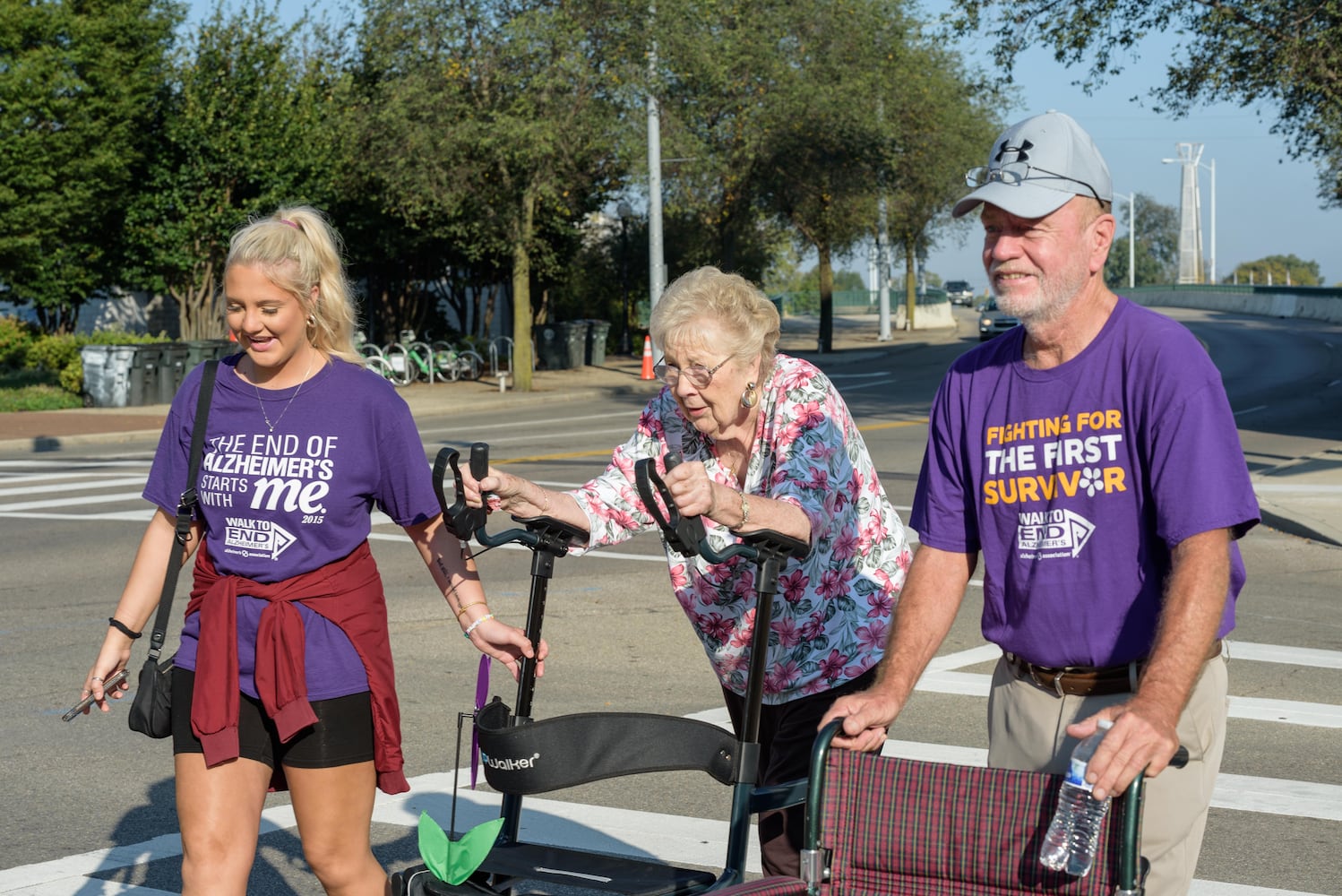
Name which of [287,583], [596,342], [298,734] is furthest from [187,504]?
[596,342]

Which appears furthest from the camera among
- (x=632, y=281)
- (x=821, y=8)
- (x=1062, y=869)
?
(x=632, y=281)

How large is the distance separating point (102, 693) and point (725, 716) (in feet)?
11.6

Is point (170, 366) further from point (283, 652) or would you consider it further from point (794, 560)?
point (794, 560)

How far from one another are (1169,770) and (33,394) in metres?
27.2

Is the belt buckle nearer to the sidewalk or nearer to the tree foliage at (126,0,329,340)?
the sidewalk

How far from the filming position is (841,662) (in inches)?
144

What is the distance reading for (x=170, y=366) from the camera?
27812 mm

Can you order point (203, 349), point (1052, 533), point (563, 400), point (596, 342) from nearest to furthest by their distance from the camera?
point (1052, 533), point (203, 349), point (563, 400), point (596, 342)

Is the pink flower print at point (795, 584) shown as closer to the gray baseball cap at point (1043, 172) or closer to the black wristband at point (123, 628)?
the gray baseball cap at point (1043, 172)

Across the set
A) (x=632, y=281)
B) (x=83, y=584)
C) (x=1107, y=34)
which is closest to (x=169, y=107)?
(x=632, y=281)

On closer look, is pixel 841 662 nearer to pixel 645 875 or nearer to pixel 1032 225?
pixel 645 875

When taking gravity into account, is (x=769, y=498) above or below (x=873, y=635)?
above

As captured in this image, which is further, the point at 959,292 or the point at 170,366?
the point at 959,292

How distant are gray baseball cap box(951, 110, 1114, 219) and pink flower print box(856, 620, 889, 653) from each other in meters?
1.12
